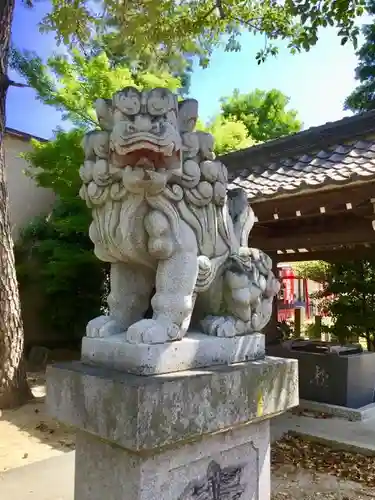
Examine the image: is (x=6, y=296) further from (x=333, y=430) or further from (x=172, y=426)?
(x=172, y=426)

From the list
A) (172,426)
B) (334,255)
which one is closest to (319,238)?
(334,255)

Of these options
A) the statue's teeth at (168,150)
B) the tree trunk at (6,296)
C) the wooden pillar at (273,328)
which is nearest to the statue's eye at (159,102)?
the statue's teeth at (168,150)

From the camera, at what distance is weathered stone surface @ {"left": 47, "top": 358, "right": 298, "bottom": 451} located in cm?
159

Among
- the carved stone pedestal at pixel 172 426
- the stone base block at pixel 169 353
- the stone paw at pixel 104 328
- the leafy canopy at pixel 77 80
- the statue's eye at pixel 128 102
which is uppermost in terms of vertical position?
the leafy canopy at pixel 77 80

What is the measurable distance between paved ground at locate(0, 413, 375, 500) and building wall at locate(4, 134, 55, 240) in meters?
7.37

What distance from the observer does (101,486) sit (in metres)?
1.87

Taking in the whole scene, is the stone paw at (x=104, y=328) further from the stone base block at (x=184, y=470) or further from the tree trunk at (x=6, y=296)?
the tree trunk at (x=6, y=296)

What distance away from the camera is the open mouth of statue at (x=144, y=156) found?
1775 mm

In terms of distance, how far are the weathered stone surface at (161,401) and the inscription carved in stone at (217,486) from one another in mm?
261

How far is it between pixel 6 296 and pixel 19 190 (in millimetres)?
5187

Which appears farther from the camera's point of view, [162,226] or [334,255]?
[334,255]

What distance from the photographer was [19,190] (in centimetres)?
1023

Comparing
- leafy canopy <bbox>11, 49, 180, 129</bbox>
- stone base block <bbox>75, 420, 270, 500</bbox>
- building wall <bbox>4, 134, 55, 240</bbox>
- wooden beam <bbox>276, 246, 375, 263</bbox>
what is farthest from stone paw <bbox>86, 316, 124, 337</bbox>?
building wall <bbox>4, 134, 55, 240</bbox>

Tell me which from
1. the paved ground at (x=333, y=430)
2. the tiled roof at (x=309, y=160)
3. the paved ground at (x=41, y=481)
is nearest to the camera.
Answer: the paved ground at (x=41, y=481)
